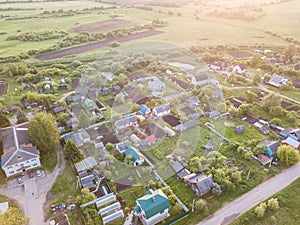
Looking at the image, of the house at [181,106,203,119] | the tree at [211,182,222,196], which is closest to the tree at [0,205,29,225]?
the tree at [211,182,222,196]

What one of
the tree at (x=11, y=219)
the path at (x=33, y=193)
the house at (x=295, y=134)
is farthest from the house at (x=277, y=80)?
the tree at (x=11, y=219)

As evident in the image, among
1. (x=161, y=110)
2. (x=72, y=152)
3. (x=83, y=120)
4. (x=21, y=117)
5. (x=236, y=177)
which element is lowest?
(x=236, y=177)

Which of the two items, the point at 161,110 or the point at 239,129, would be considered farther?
the point at 161,110

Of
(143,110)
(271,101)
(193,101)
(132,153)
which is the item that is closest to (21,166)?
(132,153)

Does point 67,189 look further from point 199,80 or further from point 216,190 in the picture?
point 199,80

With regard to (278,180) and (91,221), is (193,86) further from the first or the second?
(91,221)

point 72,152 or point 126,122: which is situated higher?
point 72,152
